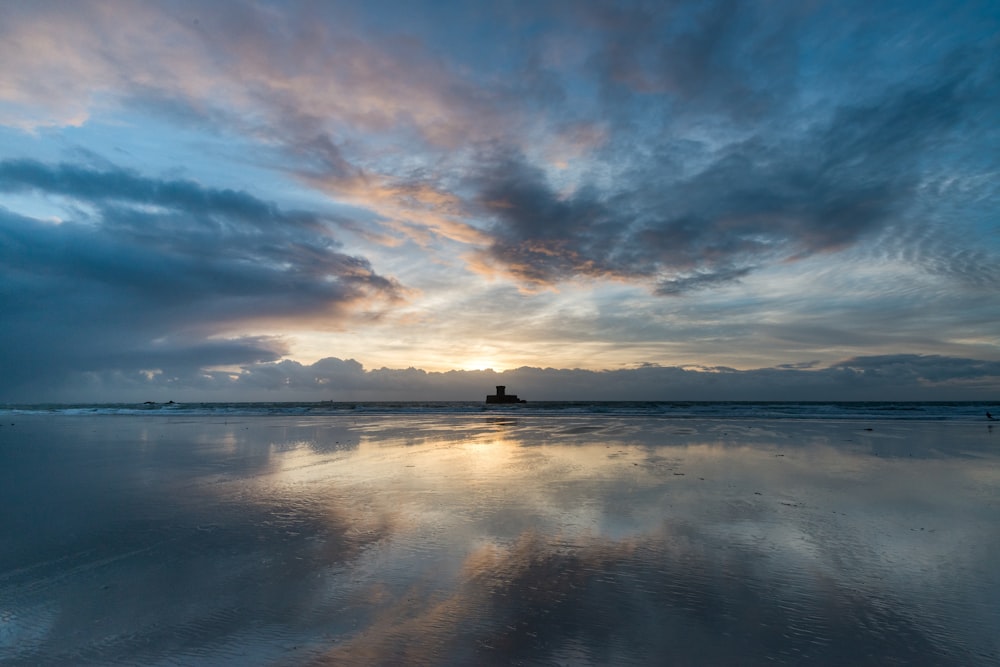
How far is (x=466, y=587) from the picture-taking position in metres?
5.80

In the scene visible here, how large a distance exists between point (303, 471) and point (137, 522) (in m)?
5.53

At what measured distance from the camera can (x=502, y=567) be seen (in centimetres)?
646

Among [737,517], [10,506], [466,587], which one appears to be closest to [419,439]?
[10,506]

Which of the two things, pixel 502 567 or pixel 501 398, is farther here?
pixel 501 398

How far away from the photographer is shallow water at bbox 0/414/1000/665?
451cm

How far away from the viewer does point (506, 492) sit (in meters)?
11.2

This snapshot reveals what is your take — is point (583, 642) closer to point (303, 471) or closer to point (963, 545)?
point (963, 545)

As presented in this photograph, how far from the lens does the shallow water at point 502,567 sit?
4512mm

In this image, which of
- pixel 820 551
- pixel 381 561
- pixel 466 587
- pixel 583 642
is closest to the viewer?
pixel 583 642

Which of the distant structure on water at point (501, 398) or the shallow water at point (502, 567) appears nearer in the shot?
the shallow water at point (502, 567)

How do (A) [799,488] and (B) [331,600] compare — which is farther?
(A) [799,488]

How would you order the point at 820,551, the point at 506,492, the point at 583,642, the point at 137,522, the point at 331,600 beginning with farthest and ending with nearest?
the point at 506,492 < the point at 137,522 < the point at 820,551 < the point at 331,600 < the point at 583,642

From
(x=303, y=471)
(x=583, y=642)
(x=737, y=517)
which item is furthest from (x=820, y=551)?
(x=303, y=471)

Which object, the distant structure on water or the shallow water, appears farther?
the distant structure on water
